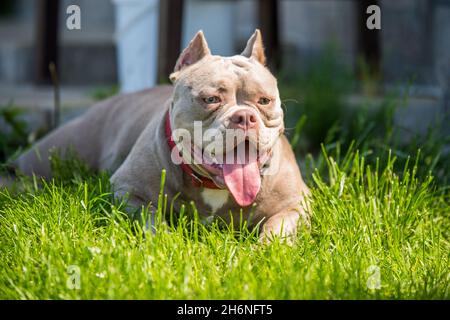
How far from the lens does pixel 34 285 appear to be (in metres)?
2.40

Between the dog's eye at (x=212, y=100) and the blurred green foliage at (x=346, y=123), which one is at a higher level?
the dog's eye at (x=212, y=100)

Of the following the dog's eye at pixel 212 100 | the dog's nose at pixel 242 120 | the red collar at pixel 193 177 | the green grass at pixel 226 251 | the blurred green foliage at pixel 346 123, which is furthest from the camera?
the blurred green foliage at pixel 346 123

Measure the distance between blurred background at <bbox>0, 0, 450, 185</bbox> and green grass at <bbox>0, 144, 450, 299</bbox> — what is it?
0.63 metres

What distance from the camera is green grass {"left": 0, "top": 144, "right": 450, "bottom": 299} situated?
237cm

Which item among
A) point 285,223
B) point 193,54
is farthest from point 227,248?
point 193,54

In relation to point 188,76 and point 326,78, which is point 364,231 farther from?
point 326,78

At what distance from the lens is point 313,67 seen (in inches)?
198

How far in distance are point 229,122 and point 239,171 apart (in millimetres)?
198

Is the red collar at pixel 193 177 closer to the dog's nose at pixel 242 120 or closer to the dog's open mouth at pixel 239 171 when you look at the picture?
the dog's open mouth at pixel 239 171

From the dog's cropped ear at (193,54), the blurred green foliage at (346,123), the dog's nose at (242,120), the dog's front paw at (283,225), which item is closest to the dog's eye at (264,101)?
the dog's nose at (242,120)

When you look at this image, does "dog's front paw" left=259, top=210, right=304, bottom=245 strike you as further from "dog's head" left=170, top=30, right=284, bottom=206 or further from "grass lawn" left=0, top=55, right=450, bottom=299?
"dog's head" left=170, top=30, right=284, bottom=206

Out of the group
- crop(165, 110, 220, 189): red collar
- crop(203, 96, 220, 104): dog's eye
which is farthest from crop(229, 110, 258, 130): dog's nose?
crop(165, 110, 220, 189): red collar

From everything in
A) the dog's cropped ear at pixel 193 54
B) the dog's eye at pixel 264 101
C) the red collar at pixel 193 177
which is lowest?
the red collar at pixel 193 177

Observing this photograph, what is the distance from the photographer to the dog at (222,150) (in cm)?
287
